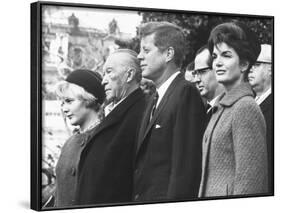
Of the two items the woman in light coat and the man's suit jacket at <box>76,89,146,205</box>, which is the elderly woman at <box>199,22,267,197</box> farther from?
the woman in light coat

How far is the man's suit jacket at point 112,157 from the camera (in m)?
6.97

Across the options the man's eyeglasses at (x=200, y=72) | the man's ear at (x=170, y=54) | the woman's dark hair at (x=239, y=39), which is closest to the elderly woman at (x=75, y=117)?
the man's ear at (x=170, y=54)

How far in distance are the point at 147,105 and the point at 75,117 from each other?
28.1 inches

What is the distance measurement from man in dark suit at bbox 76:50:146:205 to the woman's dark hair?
3.12 ft

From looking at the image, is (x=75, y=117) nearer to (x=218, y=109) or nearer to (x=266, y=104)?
(x=218, y=109)

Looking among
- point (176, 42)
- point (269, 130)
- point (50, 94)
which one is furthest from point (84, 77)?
point (269, 130)

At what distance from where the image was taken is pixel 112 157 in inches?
277

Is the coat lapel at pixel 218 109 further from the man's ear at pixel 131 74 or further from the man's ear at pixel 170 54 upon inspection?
the man's ear at pixel 131 74

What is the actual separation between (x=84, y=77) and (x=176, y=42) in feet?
3.30

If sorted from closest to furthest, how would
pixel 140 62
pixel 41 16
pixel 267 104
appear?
pixel 41 16, pixel 140 62, pixel 267 104

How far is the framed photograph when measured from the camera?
684 cm

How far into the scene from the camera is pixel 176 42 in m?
7.39

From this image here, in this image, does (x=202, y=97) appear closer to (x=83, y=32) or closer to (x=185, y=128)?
(x=185, y=128)

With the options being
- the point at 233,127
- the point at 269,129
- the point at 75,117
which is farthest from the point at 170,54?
the point at 269,129
